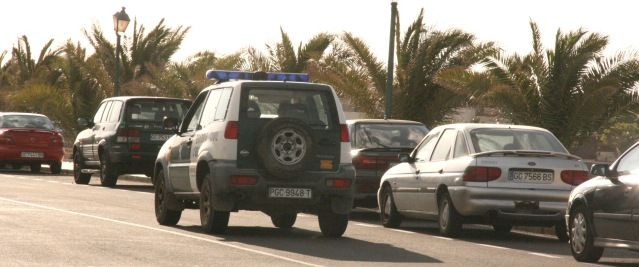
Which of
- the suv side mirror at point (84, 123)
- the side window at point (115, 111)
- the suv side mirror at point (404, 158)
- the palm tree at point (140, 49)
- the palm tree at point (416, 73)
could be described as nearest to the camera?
the suv side mirror at point (404, 158)

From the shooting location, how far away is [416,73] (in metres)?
35.5

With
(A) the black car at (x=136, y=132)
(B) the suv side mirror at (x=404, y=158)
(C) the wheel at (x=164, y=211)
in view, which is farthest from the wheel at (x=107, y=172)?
(B) the suv side mirror at (x=404, y=158)

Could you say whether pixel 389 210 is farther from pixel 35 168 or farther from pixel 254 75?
pixel 35 168

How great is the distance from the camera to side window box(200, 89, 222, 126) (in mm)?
17562

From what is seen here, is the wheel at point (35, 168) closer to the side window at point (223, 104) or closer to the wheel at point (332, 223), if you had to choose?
the side window at point (223, 104)

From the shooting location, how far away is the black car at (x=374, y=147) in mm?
21703

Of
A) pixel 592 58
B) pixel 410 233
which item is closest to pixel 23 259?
pixel 410 233

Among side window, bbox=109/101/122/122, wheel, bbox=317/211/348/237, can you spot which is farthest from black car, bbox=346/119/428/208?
side window, bbox=109/101/122/122

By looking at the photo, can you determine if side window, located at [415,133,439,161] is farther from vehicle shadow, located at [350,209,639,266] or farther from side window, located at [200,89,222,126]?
side window, located at [200,89,222,126]

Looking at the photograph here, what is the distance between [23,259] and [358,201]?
9.61 meters

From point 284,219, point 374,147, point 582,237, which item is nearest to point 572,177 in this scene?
point 582,237

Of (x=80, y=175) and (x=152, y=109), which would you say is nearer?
(x=152, y=109)

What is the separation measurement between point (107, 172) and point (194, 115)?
1219 cm

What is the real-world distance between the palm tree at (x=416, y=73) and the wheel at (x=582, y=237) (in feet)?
61.5
